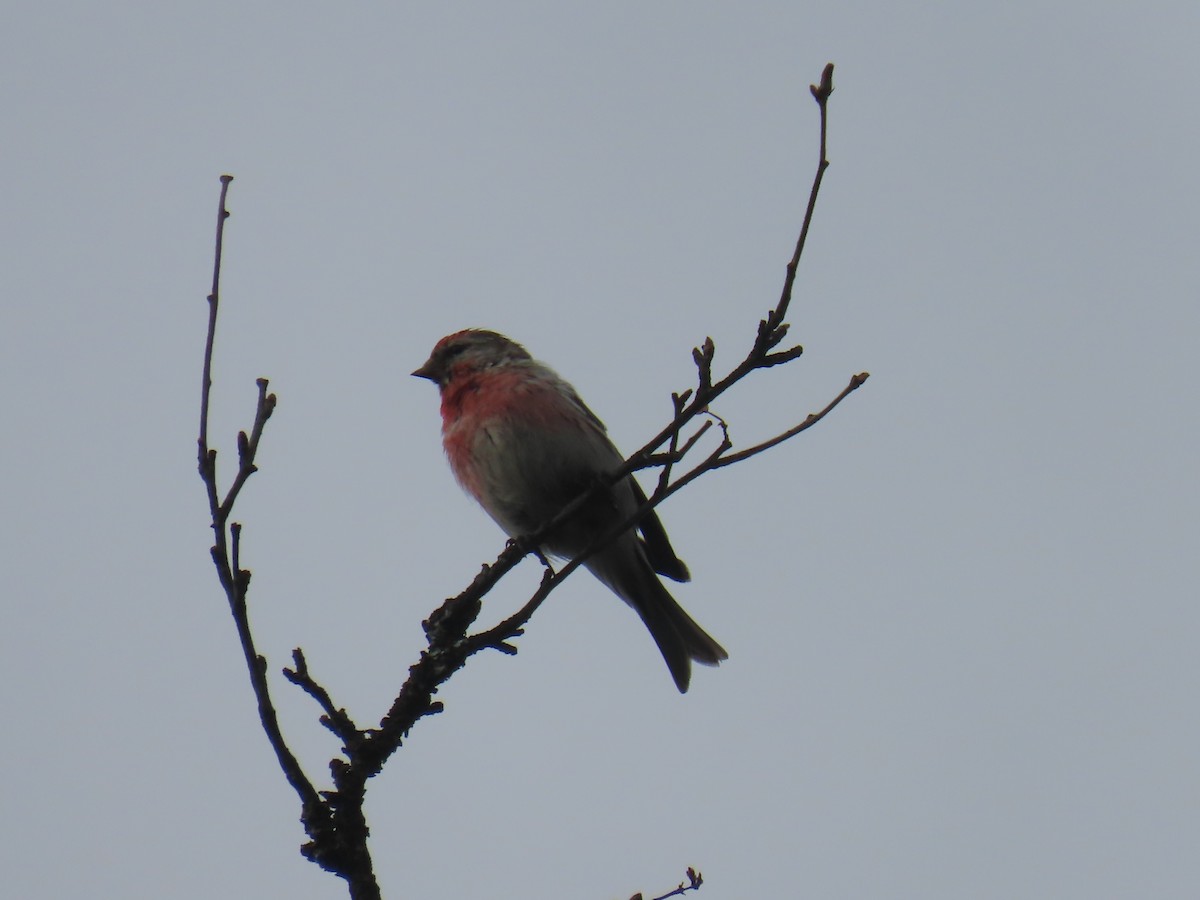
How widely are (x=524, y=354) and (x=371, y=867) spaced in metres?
4.19

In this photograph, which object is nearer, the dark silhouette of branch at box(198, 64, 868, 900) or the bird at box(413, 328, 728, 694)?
the dark silhouette of branch at box(198, 64, 868, 900)

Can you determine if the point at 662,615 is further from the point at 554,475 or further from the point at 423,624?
the point at 423,624

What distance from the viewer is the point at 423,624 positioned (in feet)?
13.9

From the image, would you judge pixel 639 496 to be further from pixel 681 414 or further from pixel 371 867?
pixel 371 867

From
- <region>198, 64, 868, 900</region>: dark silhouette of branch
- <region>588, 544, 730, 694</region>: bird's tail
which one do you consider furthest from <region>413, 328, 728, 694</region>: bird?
<region>198, 64, 868, 900</region>: dark silhouette of branch

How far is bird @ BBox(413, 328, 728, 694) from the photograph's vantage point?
→ 6.00 metres

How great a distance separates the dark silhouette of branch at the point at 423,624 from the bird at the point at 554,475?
164 centimetres

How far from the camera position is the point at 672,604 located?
255 inches

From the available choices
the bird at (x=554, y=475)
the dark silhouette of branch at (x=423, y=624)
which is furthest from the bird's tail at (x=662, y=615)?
the dark silhouette of branch at (x=423, y=624)

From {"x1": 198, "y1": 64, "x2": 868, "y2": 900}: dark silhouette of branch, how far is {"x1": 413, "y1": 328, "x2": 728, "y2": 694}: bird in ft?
5.39

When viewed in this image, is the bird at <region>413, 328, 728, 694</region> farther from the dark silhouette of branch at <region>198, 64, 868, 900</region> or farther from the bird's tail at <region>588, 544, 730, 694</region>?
the dark silhouette of branch at <region>198, 64, 868, 900</region>

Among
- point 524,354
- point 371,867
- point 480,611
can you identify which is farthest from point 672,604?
point 371,867

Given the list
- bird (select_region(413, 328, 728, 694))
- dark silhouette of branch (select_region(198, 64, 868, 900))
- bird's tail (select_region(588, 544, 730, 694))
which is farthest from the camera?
bird's tail (select_region(588, 544, 730, 694))

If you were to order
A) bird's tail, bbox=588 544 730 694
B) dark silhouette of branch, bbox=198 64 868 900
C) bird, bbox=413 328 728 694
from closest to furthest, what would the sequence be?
1. dark silhouette of branch, bbox=198 64 868 900
2. bird, bbox=413 328 728 694
3. bird's tail, bbox=588 544 730 694
